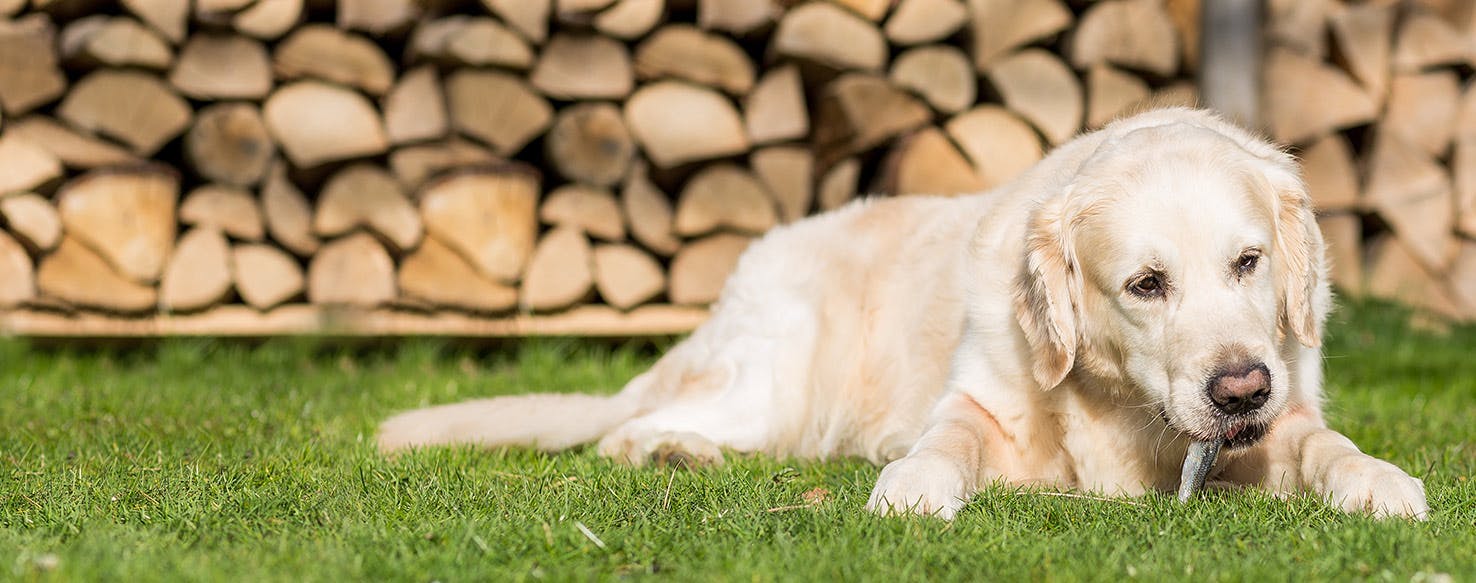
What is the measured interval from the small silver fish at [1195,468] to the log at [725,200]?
→ 3.05 m

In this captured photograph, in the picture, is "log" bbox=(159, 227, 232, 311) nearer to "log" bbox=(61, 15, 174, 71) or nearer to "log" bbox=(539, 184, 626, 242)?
"log" bbox=(61, 15, 174, 71)

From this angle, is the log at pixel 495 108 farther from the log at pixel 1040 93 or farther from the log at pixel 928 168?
the log at pixel 1040 93

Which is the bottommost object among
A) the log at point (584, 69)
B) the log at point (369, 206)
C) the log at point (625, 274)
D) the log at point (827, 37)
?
the log at point (625, 274)

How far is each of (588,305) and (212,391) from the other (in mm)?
1701

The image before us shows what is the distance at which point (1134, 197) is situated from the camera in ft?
8.05

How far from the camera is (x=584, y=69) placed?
5285 millimetres

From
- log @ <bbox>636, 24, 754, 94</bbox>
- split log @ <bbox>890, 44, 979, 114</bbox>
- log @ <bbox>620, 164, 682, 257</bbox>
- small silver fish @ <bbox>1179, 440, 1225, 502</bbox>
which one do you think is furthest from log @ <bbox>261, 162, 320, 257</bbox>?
small silver fish @ <bbox>1179, 440, 1225, 502</bbox>

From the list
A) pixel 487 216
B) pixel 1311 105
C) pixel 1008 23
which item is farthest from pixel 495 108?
pixel 1311 105

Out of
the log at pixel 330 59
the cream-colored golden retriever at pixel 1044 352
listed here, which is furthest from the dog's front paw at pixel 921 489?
the log at pixel 330 59

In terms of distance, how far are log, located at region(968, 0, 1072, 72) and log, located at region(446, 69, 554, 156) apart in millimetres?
1874

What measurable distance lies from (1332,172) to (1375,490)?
4290 millimetres

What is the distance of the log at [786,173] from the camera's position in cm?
542

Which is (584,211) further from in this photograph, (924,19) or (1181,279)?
(1181,279)

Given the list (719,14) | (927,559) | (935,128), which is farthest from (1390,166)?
(927,559)
